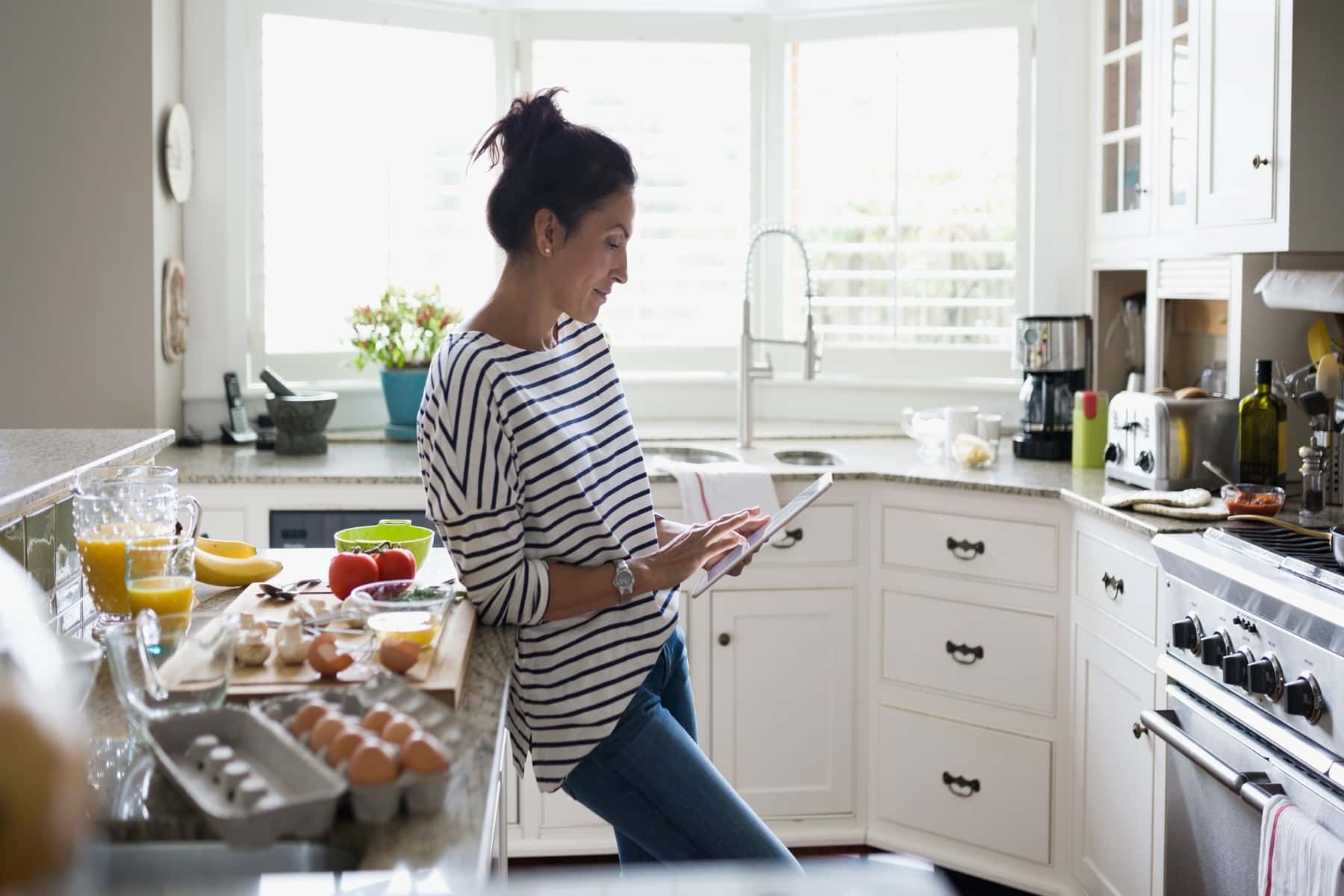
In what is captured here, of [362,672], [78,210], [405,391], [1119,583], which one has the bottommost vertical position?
[1119,583]

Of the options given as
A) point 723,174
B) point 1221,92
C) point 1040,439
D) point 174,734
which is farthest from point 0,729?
point 723,174

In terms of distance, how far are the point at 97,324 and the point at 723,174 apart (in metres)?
1.75

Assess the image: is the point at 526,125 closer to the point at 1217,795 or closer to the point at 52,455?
the point at 52,455

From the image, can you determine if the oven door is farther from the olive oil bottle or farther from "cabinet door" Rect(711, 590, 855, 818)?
"cabinet door" Rect(711, 590, 855, 818)

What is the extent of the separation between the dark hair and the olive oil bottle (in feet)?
5.18

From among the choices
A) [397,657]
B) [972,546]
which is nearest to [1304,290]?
[972,546]

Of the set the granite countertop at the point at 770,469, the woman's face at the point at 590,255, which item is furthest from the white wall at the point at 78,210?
the woman's face at the point at 590,255

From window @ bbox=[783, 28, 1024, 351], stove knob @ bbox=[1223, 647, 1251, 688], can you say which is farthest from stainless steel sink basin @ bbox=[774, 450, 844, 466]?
stove knob @ bbox=[1223, 647, 1251, 688]

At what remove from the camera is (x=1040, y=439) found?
11.0 feet

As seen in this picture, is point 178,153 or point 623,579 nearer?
point 623,579

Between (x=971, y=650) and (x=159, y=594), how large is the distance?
1980 mm

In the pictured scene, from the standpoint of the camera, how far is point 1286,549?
218 centimetres

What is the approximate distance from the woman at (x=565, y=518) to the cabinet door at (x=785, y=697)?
4.61 ft

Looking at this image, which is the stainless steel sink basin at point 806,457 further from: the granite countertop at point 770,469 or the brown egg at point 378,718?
the brown egg at point 378,718
